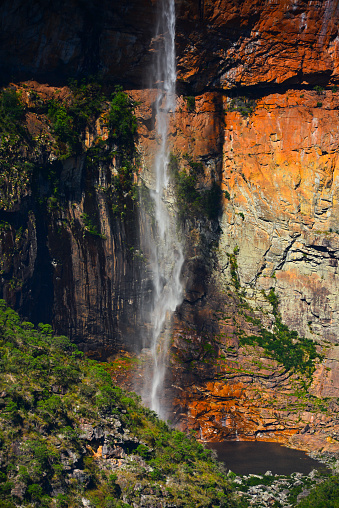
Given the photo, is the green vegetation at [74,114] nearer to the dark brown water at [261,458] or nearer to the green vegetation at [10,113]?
the green vegetation at [10,113]

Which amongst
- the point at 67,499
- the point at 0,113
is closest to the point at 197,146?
the point at 0,113

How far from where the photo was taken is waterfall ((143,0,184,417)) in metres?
40.8

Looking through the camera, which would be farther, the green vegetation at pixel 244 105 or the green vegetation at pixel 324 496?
the green vegetation at pixel 244 105

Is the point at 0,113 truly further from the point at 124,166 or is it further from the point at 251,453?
the point at 251,453

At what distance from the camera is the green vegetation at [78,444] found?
26375mm

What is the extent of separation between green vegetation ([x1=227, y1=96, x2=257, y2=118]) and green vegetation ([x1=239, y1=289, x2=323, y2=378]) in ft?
32.3

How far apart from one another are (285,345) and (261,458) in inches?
250

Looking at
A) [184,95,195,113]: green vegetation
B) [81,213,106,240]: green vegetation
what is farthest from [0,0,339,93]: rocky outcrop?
[81,213,106,240]: green vegetation

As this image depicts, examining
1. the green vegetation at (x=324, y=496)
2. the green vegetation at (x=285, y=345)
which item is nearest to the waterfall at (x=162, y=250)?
the green vegetation at (x=285, y=345)

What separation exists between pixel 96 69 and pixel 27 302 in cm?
1246

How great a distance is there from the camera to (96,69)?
132 ft

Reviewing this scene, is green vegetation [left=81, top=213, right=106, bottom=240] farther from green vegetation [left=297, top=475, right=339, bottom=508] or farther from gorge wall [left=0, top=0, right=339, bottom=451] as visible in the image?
green vegetation [left=297, top=475, right=339, bottom=508]

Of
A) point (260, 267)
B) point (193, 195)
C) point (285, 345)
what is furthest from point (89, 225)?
point (285, 345)

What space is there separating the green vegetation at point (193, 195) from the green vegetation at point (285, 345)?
18.8ft
